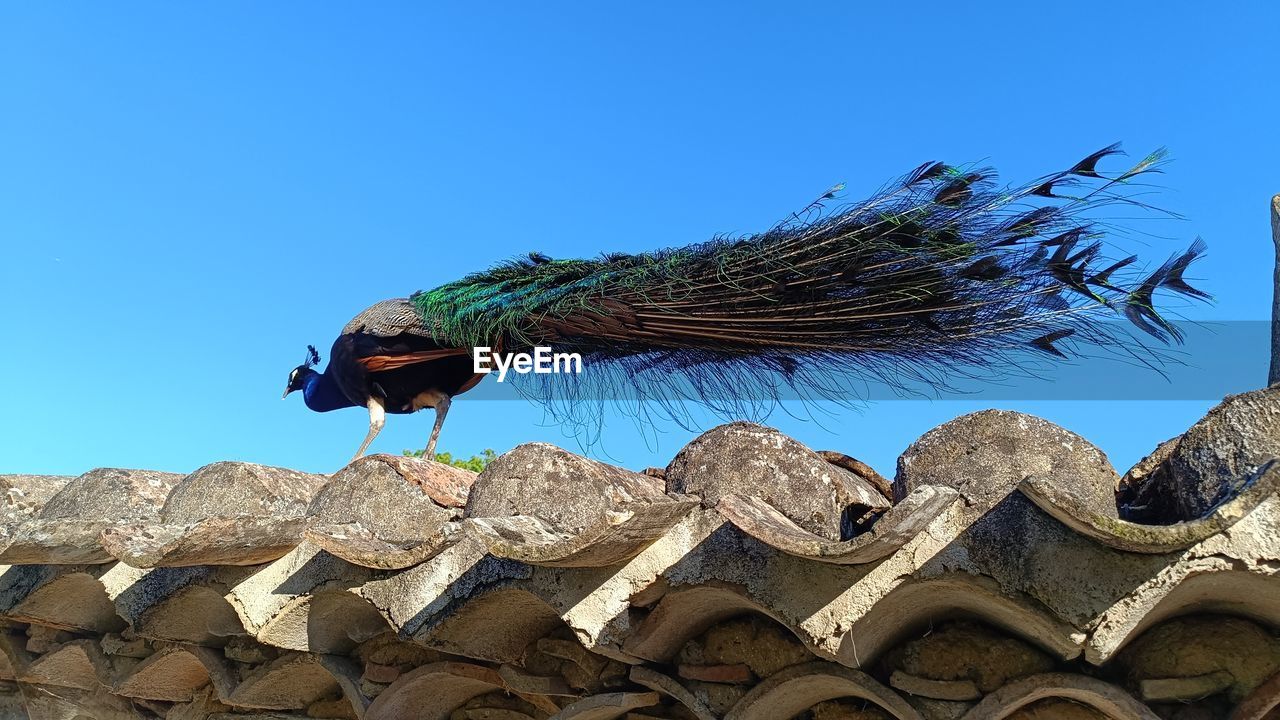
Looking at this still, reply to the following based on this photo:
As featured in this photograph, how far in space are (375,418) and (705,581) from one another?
3623 mm

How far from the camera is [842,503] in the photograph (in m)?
2.81

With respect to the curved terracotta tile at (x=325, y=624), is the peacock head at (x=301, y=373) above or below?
above

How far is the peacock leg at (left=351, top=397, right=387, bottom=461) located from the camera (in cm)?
571

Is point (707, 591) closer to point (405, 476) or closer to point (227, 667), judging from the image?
point (405, 476)

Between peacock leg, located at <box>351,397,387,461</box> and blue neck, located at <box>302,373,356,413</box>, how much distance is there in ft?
1.60

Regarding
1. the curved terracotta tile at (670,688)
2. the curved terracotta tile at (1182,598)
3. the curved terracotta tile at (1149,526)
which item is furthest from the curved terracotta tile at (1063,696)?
the curved terracotta tile at (670,688)

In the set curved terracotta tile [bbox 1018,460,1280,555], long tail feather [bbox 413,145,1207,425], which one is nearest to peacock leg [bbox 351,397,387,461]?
long tail feather [bbox 413,145,1207,425]

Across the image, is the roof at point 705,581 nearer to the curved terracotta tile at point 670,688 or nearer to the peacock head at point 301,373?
the curved terracotta tile at point 670,688

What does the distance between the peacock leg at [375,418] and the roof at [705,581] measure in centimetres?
193

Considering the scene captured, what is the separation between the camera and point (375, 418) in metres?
5.75

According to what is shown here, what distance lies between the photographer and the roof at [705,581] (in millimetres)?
2188

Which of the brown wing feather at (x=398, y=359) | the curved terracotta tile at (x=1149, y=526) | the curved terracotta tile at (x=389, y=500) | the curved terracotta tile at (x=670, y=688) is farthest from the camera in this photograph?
the brown wing feather at (x=398, y=359)

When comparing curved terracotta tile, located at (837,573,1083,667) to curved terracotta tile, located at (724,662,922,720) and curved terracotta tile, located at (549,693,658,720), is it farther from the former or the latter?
curved terracotta tile, located at (549,693,658,720)

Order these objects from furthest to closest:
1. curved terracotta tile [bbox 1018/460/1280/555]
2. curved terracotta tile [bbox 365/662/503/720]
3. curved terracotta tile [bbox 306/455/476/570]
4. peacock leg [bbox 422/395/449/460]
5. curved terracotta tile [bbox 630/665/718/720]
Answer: peacock leg [bbox 422/395/449/460]
curved terracotta tile [bbox 306/455/476/570]
curved terracotta tile [bbox 365/662/503/720]
curved terracotta tile [bbox 630/665/718/720]
curved terracotta tile [bbox 1018/460/1280/555]
